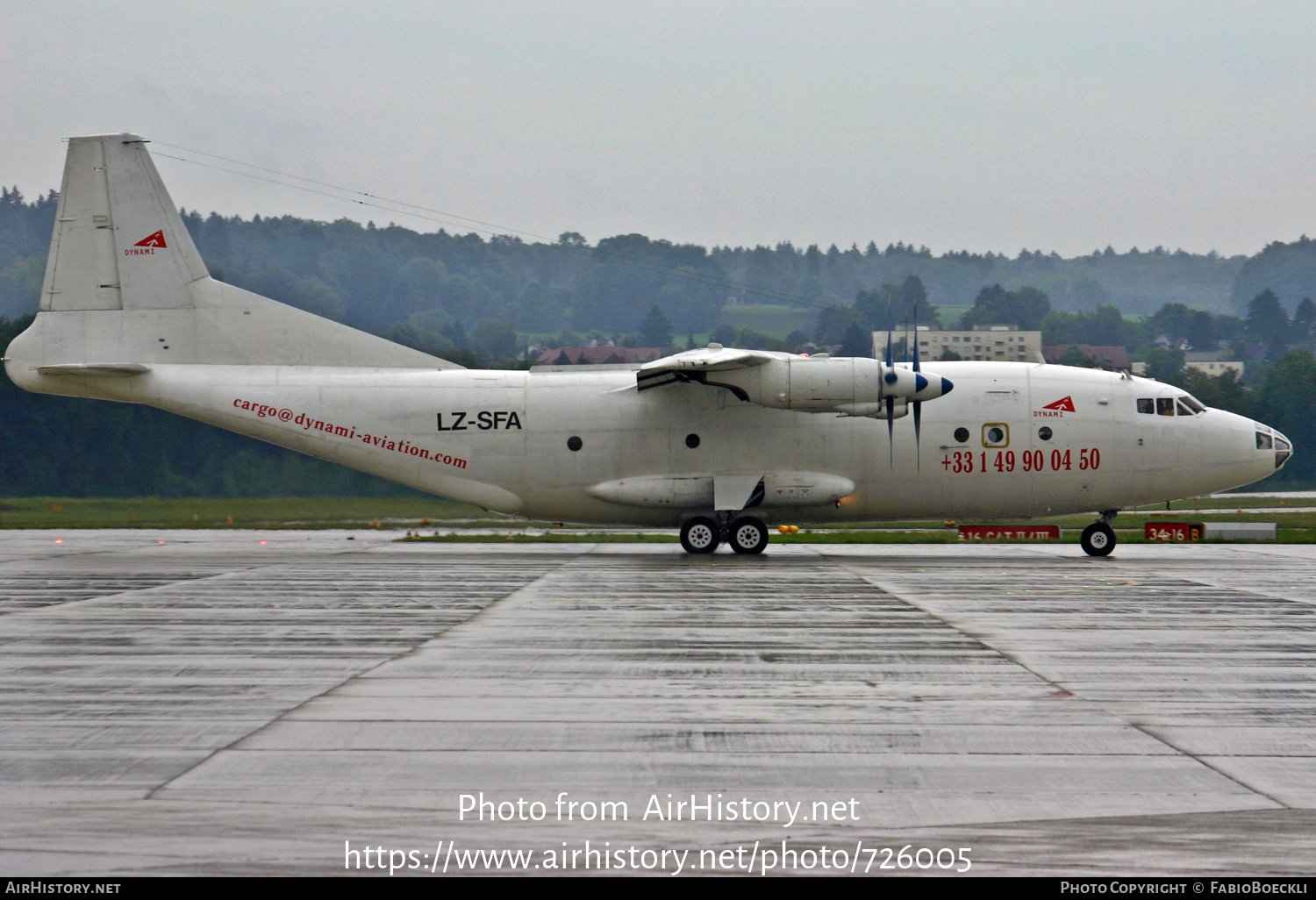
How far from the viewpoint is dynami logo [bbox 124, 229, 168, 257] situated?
26.8 m

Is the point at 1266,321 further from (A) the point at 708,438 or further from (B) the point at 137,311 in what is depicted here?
(B) the point at 137,311

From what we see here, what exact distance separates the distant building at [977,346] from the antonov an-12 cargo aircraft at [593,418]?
1.88m

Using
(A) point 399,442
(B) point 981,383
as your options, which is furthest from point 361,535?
(B) point 981,383

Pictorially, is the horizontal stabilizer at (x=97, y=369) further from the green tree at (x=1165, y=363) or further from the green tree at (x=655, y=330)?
the green tree at (x=655, y=330)

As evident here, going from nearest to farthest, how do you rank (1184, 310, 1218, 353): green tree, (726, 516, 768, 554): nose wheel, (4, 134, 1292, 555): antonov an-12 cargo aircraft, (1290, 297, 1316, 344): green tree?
(4, 134, 1292, 555): antonov an-12 cargo aircraft, (726, 516, 768, 554): nose wheel, (1184, 310, 1218, 353): green tree, (1290, 297, 1316, 344): green tree

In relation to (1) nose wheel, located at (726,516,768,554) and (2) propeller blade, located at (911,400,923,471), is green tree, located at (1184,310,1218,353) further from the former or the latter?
(1) nose wheel, located at (726,516,768,554)

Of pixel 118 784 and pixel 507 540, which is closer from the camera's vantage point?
pixel 118 784

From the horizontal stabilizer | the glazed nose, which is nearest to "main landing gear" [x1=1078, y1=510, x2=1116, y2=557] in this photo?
the glazed nose

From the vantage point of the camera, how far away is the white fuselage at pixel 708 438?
2556cm

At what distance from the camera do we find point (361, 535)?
34.8 meters

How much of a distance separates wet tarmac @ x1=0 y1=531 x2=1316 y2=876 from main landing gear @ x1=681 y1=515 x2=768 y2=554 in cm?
712

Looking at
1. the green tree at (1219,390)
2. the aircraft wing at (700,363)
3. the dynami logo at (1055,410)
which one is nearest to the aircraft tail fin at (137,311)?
the aircraft wing at (700,363)
